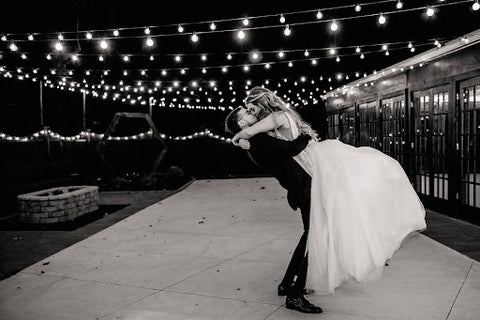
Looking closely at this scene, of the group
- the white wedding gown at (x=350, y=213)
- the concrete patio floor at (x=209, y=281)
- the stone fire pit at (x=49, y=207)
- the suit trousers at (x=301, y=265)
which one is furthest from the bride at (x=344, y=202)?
the stone fire pit at (x=49, y=207)

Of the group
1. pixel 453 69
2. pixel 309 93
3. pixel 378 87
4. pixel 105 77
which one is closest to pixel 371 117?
pixel 378 87

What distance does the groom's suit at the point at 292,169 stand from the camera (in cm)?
369

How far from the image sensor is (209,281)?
4.62 metres

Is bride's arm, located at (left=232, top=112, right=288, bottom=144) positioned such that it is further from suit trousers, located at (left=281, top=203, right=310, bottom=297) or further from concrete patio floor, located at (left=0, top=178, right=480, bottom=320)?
concrete patio floor, located at (left=0, top=178, right=480, bottom=320)

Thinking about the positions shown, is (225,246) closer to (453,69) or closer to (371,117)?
(453,69)

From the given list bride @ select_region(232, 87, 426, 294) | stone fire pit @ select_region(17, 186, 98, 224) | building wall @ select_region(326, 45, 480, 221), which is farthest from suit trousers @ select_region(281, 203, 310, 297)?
stone fire pit @ select_region(17, 186, 98, 224)

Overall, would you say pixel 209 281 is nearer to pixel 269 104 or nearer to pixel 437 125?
pixel 269 104

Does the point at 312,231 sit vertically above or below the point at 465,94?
below

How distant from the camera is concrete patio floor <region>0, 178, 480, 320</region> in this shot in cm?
377

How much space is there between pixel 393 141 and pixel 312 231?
26.9 ft

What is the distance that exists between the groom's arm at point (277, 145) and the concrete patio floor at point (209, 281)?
1356 mm

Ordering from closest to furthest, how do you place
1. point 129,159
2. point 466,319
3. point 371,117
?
point 466,319, point 371,117, point 129,159

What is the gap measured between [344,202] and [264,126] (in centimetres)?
91

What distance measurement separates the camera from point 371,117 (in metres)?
13.0
